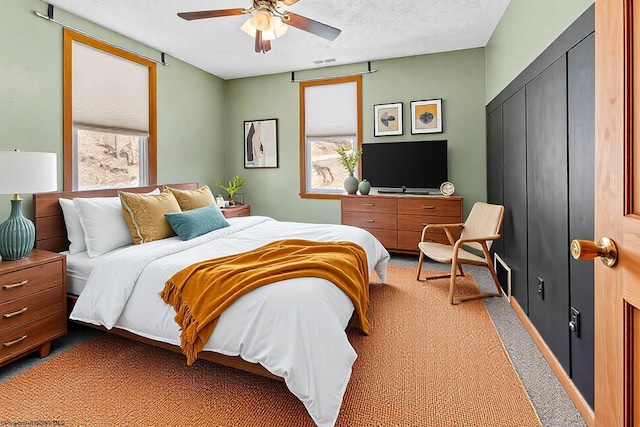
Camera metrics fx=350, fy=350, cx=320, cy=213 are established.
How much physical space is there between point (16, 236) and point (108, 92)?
2098 millimetres

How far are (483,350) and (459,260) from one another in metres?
1.04

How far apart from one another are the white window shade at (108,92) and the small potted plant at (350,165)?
257cm

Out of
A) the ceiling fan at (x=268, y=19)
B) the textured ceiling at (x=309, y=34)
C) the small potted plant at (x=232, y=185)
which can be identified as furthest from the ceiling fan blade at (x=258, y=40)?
the small potted plant at (x=232, y=185)

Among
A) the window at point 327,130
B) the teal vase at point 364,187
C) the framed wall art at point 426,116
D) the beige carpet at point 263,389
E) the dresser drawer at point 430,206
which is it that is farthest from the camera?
the window at point 327,130

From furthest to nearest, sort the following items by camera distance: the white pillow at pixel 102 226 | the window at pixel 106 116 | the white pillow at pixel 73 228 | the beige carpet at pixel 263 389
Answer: the window at pixel 106 116 < the white pillow at pixel 73 228 < the white pillow at pixel 102 226 < the beige carpet at pixel 263 389

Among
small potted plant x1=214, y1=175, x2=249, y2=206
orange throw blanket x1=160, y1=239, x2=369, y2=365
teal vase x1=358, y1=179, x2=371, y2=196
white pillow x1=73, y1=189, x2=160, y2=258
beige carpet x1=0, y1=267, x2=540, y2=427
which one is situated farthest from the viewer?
small potted plant x1=214, y1=175, x2=249, y2=206

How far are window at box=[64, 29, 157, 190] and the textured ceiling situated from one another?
1.05 feet

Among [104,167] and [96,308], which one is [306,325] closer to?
[96,308]

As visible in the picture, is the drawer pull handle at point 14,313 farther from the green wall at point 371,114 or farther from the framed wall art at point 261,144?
the framed wall art at point 261,144

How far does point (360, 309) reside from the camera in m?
2.19

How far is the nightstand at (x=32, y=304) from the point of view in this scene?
206 centimetres

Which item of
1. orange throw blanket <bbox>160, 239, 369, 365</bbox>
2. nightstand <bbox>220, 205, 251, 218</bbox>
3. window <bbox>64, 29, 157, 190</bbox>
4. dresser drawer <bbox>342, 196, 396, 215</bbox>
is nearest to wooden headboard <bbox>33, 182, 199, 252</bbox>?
window <bbox>64, 29, 157, 190</bbox>

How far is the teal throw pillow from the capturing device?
297cm

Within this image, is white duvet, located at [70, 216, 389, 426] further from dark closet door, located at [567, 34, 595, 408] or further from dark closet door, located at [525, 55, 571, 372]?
dark closet door, located at [525, 55, 571, 372]
